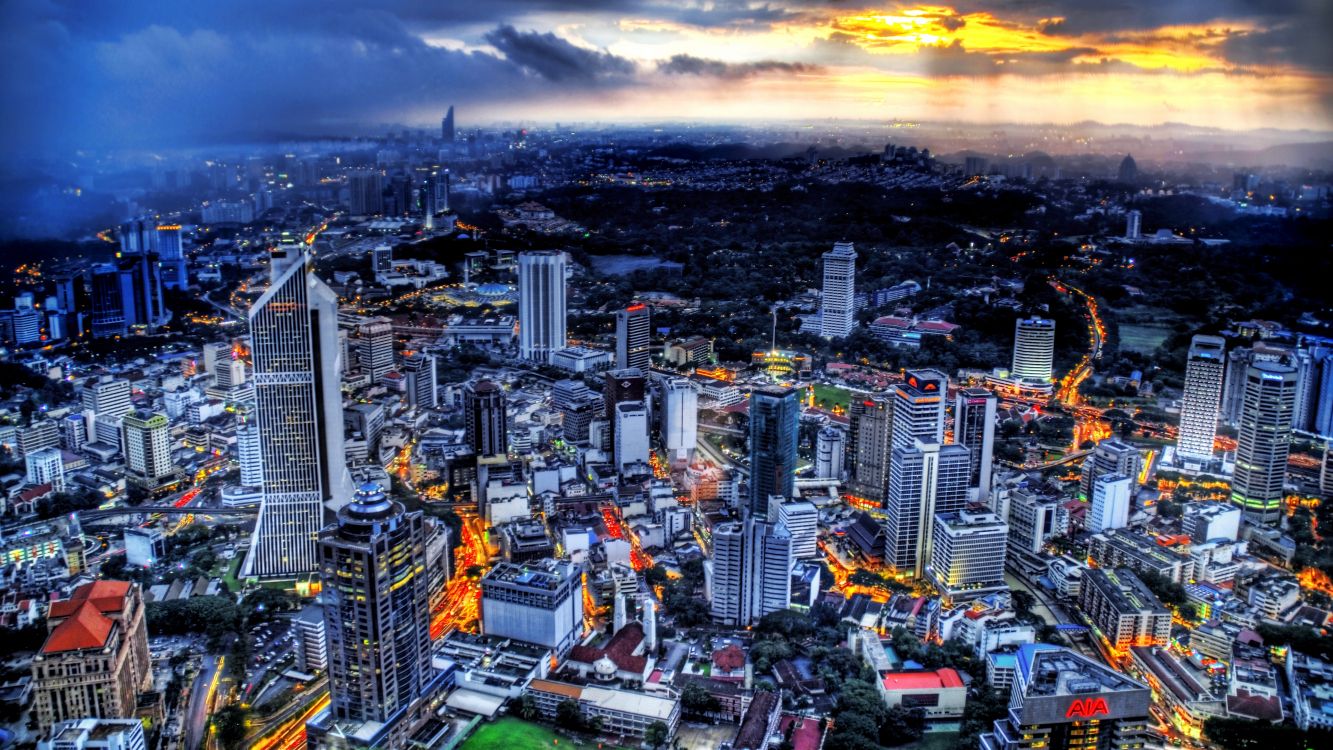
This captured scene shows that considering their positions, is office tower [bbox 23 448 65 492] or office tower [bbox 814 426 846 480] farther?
office tower [bbox 814 426 846 480]

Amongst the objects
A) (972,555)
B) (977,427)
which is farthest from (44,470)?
(977,427)

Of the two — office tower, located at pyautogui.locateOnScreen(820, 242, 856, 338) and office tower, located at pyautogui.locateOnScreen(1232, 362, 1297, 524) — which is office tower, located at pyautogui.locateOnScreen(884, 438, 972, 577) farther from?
office tower, located at pyautogui.locateOnScreen(820, 242, 856, 338)

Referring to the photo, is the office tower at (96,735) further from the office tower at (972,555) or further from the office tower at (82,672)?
the office tower at (972,555)

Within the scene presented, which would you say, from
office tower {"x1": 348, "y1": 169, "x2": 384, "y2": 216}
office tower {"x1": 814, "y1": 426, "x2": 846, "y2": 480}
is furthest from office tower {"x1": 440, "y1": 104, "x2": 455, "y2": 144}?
office tower {"x1": 814, "y1": 426, "x2": 846, "y2": 480}

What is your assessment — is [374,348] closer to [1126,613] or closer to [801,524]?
[801,524]

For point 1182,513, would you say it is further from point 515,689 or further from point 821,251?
point 821,251

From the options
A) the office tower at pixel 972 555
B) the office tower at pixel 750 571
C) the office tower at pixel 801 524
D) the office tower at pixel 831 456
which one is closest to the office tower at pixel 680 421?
the office tower at pixel 831 456
